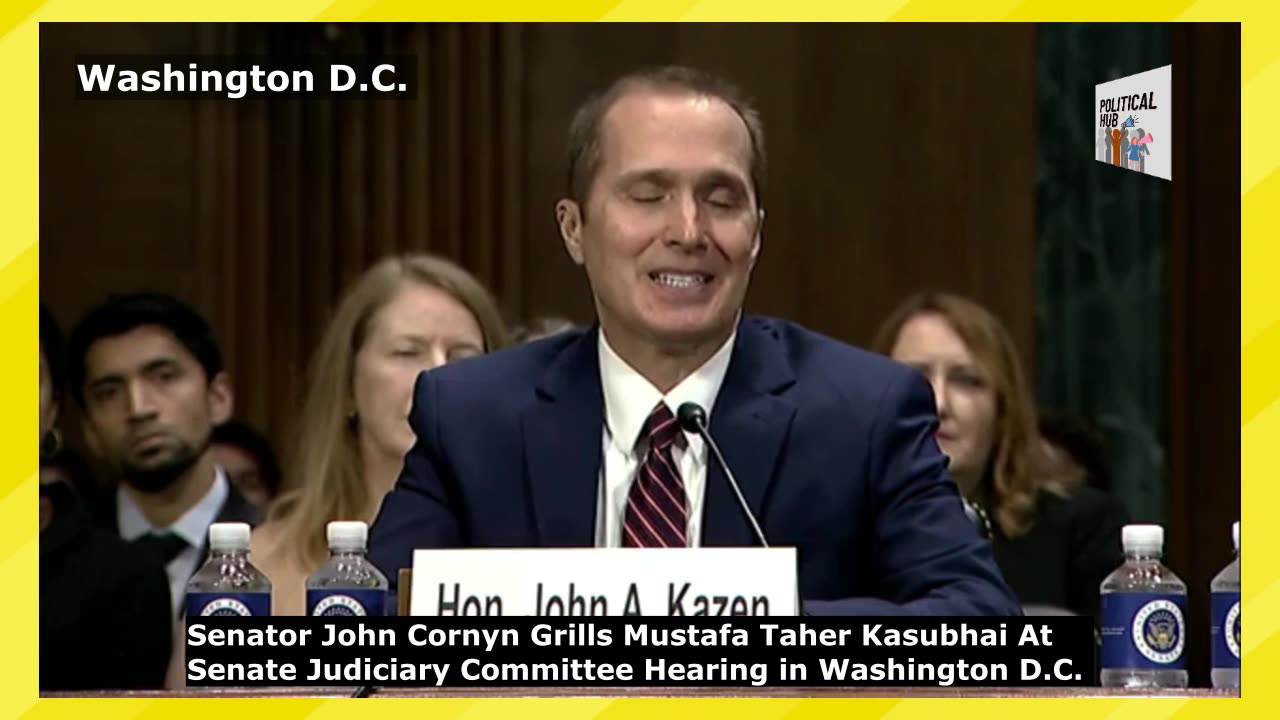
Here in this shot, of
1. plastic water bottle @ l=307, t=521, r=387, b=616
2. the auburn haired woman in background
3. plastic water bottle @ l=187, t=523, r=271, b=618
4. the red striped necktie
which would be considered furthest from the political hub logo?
plastic water bottle @ l=187, t=523, r=271, b=618

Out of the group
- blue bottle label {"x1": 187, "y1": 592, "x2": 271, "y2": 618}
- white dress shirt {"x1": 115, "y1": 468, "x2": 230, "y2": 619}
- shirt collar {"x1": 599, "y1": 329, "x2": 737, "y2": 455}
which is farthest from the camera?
white dress shirt {"x1": 115, "y1": 468, "x2": 230, "y2": 619}

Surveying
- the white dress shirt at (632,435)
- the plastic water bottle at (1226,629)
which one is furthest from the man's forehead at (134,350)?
the plastic water bottle at (1226,629)

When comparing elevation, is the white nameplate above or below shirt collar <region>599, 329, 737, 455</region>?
below

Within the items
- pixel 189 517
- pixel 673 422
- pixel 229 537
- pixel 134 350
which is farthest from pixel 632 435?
pixel 134 350

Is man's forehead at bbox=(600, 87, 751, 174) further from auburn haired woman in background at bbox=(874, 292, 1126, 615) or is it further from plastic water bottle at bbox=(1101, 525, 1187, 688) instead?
plastic water bottle at bbox=(1101, 525, 1187, 688)

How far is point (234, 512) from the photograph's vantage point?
3.66m

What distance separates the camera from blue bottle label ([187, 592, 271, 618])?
299 centimetres

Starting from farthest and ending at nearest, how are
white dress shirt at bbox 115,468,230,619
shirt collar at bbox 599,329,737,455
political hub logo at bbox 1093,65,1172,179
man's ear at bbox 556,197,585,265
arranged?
white dress shirt at bbox 115,468,230,619 → political hub logo at bbox 1093,65,1172,179 → man's ear at bbox 556,197,585,265 → shirt collar at bbox 599,329,737,455

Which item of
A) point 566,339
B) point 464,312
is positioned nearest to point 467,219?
point 464,312

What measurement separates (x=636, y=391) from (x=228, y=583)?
0.70 m

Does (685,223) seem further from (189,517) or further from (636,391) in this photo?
(189,517)

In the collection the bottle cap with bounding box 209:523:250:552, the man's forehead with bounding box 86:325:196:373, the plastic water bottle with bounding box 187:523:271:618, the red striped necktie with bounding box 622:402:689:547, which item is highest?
the man's forehead with bounding box 86:325:196:373

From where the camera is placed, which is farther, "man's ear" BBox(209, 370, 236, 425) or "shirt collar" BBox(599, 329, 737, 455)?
"man's ear" BBox(209, 370, 236, 425)

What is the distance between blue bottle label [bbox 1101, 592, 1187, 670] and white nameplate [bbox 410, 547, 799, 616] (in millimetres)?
474
